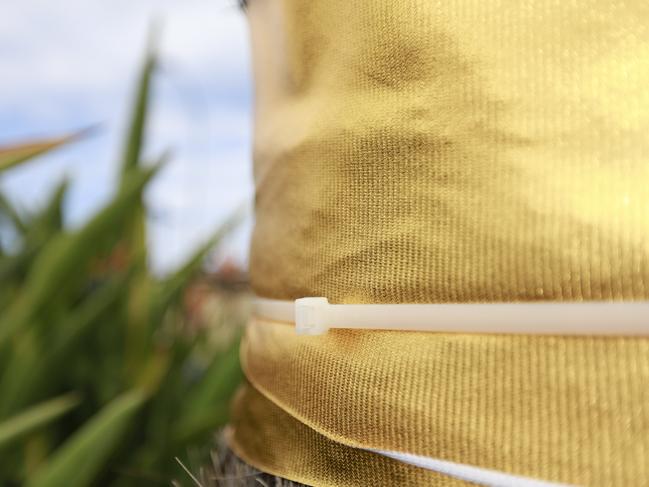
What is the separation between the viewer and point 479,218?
0.69 ft

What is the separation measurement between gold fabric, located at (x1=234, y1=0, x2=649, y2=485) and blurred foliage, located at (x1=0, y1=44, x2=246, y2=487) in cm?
32

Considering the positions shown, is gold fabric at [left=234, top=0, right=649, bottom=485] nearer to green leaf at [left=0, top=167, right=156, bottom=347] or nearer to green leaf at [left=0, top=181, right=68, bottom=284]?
green leaf at [left=0, top=167, right=156, bottom=347]

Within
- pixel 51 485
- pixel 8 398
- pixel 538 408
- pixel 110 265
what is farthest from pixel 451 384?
pixel 110 265

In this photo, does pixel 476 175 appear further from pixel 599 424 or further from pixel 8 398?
pixel 8 398

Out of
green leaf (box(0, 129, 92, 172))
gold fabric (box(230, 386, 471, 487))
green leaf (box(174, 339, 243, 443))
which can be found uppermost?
green leaf (box(0, 129, 92, 172))

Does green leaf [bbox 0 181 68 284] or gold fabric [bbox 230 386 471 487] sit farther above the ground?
gold fabric [bbox 230 386 471 487]

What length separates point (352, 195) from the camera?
0.24 metres

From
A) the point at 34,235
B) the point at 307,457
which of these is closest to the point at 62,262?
the point at 34,235

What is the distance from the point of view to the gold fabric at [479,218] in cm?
20

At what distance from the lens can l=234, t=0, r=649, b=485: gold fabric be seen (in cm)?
20

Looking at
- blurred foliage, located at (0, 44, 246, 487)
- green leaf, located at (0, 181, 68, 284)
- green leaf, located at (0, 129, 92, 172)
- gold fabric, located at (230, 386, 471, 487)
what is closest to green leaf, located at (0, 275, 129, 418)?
blurred foliage, located at (0, 44, 246, 487)

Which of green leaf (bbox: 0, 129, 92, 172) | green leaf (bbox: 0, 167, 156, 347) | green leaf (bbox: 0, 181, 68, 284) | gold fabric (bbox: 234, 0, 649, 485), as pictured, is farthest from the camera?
green leaf (bbox: 0, 181, 68, 284)

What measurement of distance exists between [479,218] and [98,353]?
2.19 feet

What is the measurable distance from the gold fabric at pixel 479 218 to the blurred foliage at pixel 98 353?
325 millimetres
